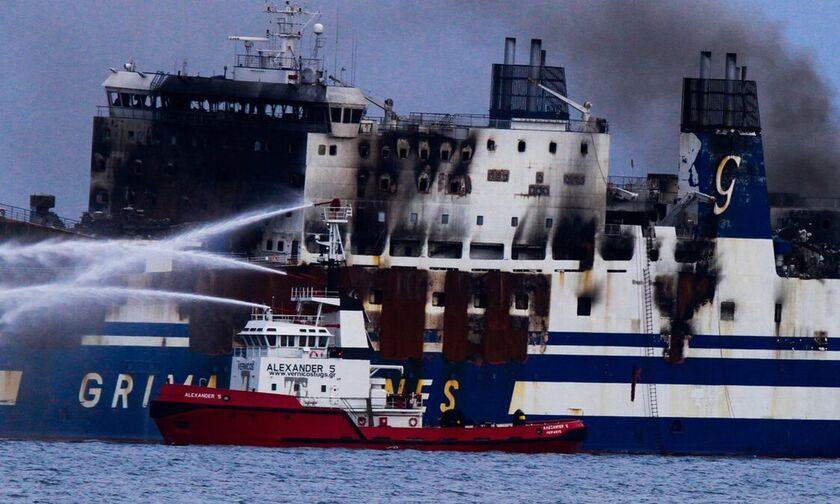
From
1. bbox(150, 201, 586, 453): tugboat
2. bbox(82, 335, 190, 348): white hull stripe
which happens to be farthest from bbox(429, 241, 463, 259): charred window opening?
bbox(82, 335, 190, 348): white hull stripe

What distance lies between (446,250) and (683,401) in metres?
7.15

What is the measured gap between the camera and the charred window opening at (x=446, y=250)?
5834 centimetres

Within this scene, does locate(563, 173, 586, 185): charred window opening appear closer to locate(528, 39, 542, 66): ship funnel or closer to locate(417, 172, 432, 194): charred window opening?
locate(417, 172, 432, 194): charred window opening

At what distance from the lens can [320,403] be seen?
54.6 m

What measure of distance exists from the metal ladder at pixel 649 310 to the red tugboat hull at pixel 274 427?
4.27 metres

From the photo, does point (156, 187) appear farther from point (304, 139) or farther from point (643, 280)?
point (643, 280)

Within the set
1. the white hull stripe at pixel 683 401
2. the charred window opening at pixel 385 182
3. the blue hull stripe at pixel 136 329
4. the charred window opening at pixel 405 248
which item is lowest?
the white hull stripe at pixel 683 401

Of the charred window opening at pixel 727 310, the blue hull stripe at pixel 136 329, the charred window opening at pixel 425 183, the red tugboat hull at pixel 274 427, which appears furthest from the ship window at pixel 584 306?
the blue hull stripe at pixel 136 329

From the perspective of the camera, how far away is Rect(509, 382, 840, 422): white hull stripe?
188 ft

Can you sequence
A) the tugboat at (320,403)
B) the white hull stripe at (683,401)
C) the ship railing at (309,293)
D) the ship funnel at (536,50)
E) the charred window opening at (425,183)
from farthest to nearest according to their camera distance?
the ship funnel at (536,50), the charred window opening at (425,183), the white hull stripe at (683,401), the ship railing at (309,293), the tugboat at (320,403)

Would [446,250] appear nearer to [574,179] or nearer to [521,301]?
[521,301]

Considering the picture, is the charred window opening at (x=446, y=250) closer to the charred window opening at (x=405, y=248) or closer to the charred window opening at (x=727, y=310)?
the charred window opening at (x=405, y=248)

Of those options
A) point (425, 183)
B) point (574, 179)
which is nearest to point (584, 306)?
point (574, 179)

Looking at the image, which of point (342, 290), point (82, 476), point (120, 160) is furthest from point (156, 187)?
point (82, 476)
